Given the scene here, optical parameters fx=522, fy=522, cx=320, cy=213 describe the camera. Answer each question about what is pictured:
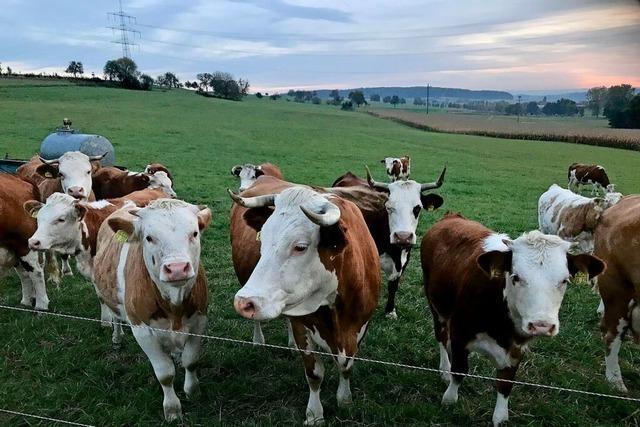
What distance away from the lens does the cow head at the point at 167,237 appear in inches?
140

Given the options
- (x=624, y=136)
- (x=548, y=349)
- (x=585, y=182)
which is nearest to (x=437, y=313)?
(x=548, y=349)

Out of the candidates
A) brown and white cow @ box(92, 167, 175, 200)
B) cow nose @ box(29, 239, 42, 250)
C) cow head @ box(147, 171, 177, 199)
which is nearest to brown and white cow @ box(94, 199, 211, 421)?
cow nose @ box(29, 239, 42, 250)

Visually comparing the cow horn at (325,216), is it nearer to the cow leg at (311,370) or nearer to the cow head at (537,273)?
the cow head at (537,273)

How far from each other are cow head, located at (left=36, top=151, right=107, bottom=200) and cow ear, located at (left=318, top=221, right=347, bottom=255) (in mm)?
5755

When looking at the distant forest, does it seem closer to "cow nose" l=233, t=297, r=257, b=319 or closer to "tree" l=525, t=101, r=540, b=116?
"tree" l=525, t=101, r=540, b=116

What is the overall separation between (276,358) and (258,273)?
7.28 ft

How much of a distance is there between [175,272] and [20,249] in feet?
12.6

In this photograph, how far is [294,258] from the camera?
319 centimetres

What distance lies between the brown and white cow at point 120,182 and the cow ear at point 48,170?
1.05 metres

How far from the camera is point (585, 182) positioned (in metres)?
18.7

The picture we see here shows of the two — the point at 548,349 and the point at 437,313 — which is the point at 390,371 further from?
the point at 548,349

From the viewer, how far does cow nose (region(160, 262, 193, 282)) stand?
138 inches

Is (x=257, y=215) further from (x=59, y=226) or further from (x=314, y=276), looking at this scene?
(x=59, y=226)

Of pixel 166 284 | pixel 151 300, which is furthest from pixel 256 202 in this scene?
pixel 151 300
